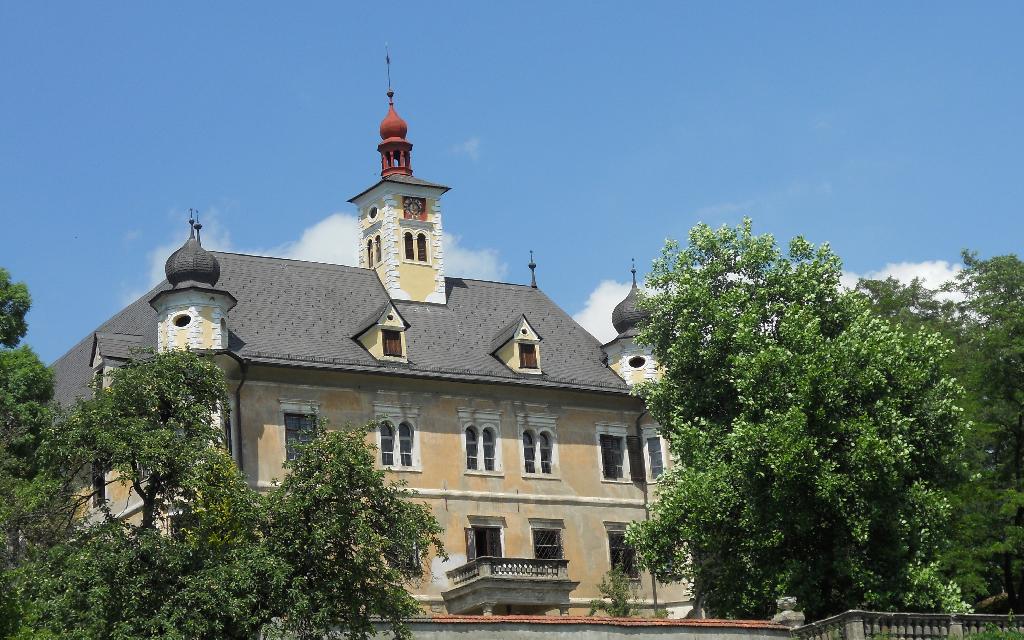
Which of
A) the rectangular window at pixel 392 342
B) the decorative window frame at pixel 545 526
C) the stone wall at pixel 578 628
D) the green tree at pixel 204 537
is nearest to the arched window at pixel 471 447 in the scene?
the decorative window frame at pixel 545 526

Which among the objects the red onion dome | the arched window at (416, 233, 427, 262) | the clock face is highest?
the red onion dome

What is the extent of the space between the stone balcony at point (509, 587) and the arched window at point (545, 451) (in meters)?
4.77

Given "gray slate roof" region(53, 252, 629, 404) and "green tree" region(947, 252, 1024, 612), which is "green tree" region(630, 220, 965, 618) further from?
"gray slate roof" region(53, 252, 629, 404)

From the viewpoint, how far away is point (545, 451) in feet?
180

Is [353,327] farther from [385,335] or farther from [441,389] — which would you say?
[441,389]

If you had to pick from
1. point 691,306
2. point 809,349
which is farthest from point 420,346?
point 809,349

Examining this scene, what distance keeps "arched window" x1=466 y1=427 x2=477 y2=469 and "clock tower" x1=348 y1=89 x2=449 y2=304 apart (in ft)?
20.5

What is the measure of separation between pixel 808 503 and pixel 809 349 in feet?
12.7

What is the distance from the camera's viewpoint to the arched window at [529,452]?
54.3 meters

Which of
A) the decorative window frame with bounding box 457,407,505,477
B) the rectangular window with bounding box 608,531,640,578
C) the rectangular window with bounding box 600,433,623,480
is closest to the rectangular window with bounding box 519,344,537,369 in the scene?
the decorative window frame with bounding box 457,407,505,477

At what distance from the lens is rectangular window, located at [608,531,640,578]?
179 feet

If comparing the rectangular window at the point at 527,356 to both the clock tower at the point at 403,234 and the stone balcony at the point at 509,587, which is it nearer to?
the clock tower at the point at 403,234

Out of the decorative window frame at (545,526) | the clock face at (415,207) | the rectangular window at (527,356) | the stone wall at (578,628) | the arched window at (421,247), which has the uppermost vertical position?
the clock face at (415,207)

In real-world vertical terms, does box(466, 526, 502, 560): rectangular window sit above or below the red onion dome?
below
